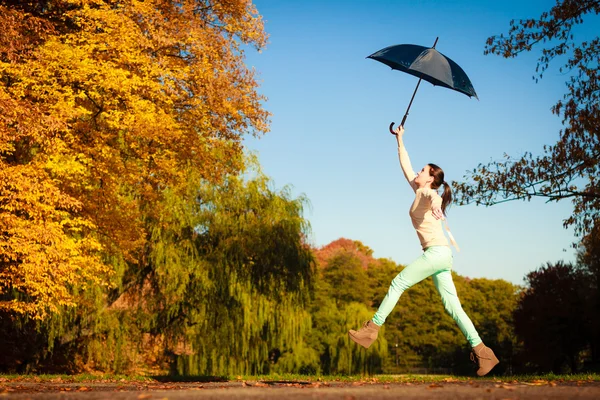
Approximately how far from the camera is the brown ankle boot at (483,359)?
21.4ft

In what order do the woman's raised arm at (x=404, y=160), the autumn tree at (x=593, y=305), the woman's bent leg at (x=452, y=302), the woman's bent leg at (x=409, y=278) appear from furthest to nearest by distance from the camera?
the autumn tree at (x=593, y=305)
the woman's raised arm at (x=404, y=160)
the woman's bent leg at (x=452, y=302)
the woman's bent leg at (x=409, y=278)

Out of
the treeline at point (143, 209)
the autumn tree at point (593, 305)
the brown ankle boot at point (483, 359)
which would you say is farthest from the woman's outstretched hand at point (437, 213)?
the autumn tree at point (593, 305)

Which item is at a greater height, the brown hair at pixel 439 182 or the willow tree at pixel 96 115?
the willow tree at pixel 96 115

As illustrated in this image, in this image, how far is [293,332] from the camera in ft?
78.8

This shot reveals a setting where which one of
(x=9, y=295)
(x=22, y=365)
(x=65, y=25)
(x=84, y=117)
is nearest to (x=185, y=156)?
(x=84, y=117)

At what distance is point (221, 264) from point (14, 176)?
1138 cm

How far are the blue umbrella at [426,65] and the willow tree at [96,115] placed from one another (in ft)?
23.1

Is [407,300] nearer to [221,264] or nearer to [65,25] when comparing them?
[221,264]

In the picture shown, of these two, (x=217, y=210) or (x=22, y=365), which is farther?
(x=217, y=210)

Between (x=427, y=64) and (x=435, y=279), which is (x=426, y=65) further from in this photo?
(x=435, y=279)

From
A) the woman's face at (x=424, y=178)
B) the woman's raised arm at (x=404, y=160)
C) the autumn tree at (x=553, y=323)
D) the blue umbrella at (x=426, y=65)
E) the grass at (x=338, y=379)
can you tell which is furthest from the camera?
the autumn tree at (x=553, y=323)

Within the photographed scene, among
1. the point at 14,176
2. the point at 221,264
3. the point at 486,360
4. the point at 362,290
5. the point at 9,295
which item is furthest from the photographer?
the point at 362,290

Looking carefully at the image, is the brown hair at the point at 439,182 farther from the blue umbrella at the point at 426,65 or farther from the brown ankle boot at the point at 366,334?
the brown ankle boot at the point at 366,334

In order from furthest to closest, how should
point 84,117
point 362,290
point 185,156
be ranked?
point 362,290 → point 185,156 → point 84,117
